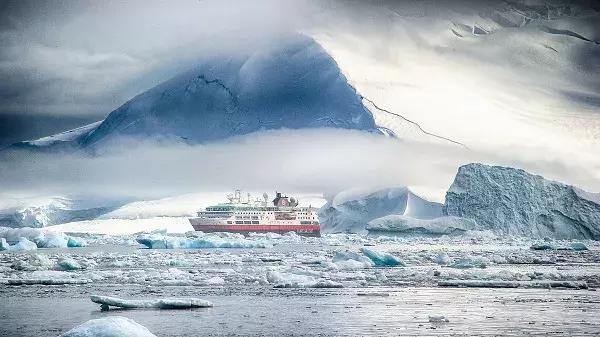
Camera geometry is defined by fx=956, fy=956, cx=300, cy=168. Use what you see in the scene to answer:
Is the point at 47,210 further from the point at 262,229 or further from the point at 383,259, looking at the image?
the point at 383,259

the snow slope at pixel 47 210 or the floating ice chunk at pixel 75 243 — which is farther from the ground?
the snow slope at pixel 47 210

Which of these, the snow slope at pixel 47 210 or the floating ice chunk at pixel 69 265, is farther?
the snow slope at pixel 47 210

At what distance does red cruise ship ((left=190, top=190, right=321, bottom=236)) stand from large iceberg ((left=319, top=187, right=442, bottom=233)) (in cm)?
167

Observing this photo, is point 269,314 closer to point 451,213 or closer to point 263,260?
point 263,260

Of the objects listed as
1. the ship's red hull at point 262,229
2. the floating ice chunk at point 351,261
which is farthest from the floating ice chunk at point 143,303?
the ship's red hull at point 262,229

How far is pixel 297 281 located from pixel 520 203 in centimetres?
4453

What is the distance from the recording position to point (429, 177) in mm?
86062

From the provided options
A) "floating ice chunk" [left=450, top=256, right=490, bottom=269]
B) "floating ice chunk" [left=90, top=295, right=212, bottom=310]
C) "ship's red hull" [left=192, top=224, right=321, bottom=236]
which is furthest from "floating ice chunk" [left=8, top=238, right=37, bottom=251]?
"ship's red hull" [left=192, top=224, right=321, bottom=236]

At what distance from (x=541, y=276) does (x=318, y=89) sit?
207 ft

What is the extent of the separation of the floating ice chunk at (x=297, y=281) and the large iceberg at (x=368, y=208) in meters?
52.4

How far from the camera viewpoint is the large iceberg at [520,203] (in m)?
62.2

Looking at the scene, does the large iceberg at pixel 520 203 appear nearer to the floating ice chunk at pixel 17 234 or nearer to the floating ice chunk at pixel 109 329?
the floating ice chunk at pixel 17 234

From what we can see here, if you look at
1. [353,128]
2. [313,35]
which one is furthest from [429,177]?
[313,35]

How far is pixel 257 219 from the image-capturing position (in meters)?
84.0
